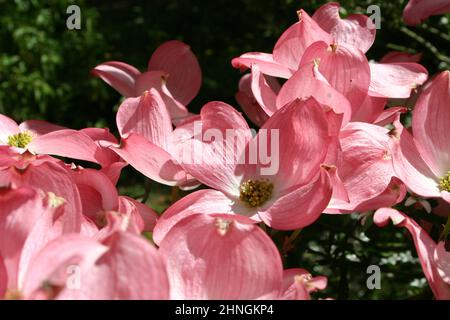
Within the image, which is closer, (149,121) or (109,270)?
(109,270)

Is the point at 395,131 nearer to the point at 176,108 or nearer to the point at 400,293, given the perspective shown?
the point at 176,108

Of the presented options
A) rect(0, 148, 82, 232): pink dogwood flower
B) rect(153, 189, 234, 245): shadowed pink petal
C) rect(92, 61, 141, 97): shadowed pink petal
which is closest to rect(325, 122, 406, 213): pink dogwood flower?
rect(153, 189, 234, 245): shadowed pink petal

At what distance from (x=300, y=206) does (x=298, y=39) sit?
0.22 metres

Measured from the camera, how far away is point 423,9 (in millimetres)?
794

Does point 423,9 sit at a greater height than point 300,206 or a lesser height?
greater

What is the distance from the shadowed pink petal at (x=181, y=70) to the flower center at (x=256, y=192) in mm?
234

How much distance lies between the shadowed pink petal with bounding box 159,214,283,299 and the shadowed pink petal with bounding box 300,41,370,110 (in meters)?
0.22

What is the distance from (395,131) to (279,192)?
4.6 inches

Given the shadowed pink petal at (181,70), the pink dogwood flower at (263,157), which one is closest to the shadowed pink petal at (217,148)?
the pink dogwood flower at (263,157)

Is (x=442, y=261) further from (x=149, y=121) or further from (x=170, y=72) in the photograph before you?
(x=170, y=72)

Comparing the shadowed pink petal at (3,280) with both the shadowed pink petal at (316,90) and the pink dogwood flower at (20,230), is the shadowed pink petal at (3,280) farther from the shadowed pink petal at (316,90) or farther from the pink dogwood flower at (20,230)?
the shadowed pink petal at (316,90)

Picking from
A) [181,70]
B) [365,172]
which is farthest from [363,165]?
[181,70]
